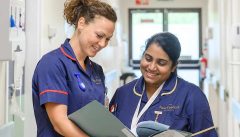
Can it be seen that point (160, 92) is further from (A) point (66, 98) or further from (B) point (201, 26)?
(B) point (201, 26)

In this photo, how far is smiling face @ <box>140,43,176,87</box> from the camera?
1.77m

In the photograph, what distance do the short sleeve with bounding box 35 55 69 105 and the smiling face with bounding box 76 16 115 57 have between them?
18 cm

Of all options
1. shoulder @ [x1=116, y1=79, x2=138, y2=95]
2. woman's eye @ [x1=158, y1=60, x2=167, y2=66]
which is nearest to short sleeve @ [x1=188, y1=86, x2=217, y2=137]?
woman's eye @ [x1=158, y1=60, x2=167, y2=66]

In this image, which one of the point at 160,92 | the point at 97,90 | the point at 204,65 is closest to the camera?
the point at 97,90

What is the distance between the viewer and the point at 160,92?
1.77 m

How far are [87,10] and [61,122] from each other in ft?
1.75

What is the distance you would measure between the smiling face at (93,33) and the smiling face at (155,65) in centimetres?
29

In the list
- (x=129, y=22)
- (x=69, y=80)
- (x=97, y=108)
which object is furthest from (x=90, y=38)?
(x=129, y=22)

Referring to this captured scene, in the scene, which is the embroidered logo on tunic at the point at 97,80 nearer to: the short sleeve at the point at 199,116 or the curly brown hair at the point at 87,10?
the curly brown hair at the point at 87,10

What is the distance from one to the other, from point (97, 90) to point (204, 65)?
16.8 ft

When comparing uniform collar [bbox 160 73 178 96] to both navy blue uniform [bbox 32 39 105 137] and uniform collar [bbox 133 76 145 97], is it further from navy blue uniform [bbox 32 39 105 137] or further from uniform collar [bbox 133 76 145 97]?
navy blue uniform [bbox 32 39 105 137]

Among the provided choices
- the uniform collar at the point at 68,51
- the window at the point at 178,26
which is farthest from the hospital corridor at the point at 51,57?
the window at the point at 178,26

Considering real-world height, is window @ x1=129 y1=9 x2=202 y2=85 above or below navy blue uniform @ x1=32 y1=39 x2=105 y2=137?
above

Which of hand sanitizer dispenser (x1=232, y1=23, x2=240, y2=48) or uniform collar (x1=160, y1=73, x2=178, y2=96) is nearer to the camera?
uniform collar (x1=160, y1=73, x2=178, y2=96)
